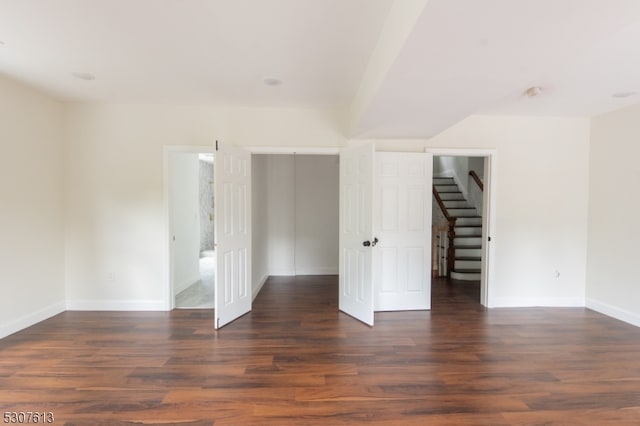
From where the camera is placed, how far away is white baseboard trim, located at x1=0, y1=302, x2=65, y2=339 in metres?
3.15

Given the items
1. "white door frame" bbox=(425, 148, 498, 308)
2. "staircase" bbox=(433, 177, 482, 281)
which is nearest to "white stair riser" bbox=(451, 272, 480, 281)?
"staircase" bbox=(433, 177, 482, 281)

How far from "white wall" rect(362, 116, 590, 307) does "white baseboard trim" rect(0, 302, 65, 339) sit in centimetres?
521

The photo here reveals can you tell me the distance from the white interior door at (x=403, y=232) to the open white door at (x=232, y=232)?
65.3 inches

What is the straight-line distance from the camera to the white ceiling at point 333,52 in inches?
59.5

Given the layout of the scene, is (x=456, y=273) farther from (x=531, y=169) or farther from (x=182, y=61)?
(x=182, y=61)

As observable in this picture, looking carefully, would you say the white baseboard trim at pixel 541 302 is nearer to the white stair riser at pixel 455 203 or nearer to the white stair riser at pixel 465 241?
the white stair riser at pixel 465 241

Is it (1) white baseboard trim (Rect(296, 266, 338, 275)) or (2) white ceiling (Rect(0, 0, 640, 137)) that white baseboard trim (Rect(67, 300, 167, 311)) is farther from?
(1) white baseboard trim (Rect(296, 266, 338, 275))

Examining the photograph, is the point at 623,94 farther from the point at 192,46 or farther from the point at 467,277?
the point at 192,46

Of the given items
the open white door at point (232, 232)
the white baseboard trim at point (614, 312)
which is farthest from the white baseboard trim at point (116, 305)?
the white baseboard trim at point (614, 312)

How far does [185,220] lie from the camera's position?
16.1ft

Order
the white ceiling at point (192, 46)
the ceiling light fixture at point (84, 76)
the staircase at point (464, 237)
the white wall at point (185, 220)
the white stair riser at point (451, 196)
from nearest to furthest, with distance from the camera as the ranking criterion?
the white ceiling at point (192, 46)
the ceiling light fixture at point (84, 76)
the white wall at point (185, 220)
the staircase at point (464, 237)
the white stair riser at point (451, 196)

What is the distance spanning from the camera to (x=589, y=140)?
160 inches

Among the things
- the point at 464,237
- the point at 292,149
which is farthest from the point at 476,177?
the point at 292,149

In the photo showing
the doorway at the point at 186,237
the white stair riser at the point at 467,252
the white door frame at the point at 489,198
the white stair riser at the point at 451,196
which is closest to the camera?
the white door frame at the point at 489,198
